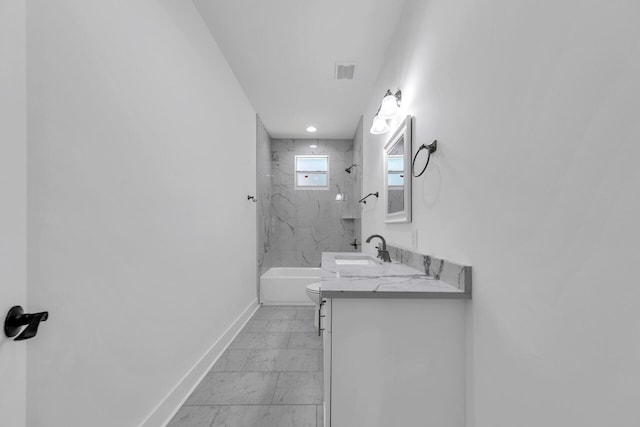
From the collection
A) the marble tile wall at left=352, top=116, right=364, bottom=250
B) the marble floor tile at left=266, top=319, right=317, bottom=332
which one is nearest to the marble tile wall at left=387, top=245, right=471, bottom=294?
the marble floor tile at left=266, top=319, right=317, bottom=332

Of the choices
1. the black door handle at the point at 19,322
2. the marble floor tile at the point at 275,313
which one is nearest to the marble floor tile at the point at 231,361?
the marble floor tile at the point at 275,313

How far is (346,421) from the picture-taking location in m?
1.07

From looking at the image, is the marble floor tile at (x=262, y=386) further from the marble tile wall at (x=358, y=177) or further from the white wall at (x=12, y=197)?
the marble tile wall at (x=358, y=177)

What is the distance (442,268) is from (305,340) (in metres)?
1.81

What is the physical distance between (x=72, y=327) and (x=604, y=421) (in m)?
1.50

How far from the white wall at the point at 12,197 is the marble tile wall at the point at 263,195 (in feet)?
9.82

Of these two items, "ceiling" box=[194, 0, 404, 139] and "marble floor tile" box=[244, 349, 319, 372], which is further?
"marble floor tile" box=[244, 349, 319, 372]

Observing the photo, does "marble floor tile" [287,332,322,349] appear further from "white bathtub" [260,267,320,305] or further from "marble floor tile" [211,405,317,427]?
"white bathtub" [260,267,320,305]

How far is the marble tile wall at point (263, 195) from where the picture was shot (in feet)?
12.5

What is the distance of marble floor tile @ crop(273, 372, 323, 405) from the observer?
5.70 feet

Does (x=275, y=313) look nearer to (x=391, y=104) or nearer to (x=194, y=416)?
(x=194, y=416)

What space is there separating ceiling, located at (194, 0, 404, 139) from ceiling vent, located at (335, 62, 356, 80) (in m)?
0.05

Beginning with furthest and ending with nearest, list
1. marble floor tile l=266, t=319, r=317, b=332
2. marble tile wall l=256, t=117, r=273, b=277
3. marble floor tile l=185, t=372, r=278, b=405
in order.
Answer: marble tile wall l=256, t=117, r=273, b=277
marble floor tile l=266, t=319, r=317, b=332
marble floor tile l=185, t=372, r=278, b=405

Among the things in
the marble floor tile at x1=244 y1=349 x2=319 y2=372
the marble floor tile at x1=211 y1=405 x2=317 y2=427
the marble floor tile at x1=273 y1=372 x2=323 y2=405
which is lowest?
the marble floor tile at x1=244 y1=349 x2=319 y2=372
